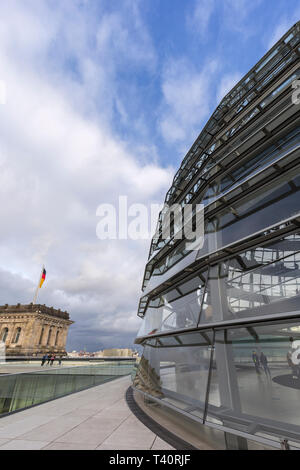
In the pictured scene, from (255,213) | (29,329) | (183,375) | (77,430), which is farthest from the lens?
(29,329)

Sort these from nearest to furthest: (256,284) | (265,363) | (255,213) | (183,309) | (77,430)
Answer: (265,363) < (256,284) < (255,213) < (77,430) < (183,309)

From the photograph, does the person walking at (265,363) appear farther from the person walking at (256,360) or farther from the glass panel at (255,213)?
the glass panel at (255,213)

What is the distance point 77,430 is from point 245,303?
6.32m

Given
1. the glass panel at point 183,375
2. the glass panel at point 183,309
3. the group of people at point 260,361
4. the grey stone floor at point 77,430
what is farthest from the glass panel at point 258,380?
the grey stone floor at point 77,430

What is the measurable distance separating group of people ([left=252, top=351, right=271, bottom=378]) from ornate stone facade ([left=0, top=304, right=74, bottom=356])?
8444 centimetres

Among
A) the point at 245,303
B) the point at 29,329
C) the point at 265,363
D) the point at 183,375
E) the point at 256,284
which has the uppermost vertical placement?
the point at 256,284

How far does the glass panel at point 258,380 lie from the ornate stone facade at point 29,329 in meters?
83.6

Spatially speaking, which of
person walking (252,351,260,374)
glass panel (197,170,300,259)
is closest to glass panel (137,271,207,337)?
glass panel (197,170,300,259)

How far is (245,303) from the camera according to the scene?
490 centimetres

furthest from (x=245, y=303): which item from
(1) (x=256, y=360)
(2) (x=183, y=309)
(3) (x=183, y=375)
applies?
(3) (x=183, y=375)

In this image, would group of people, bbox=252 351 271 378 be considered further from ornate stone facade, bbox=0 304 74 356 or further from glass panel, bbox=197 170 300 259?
ornate stone facade, bbox=0 304 74 356

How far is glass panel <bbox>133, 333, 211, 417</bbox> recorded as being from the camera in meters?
5.18

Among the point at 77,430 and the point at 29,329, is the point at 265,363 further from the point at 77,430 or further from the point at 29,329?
the point at 29,329
